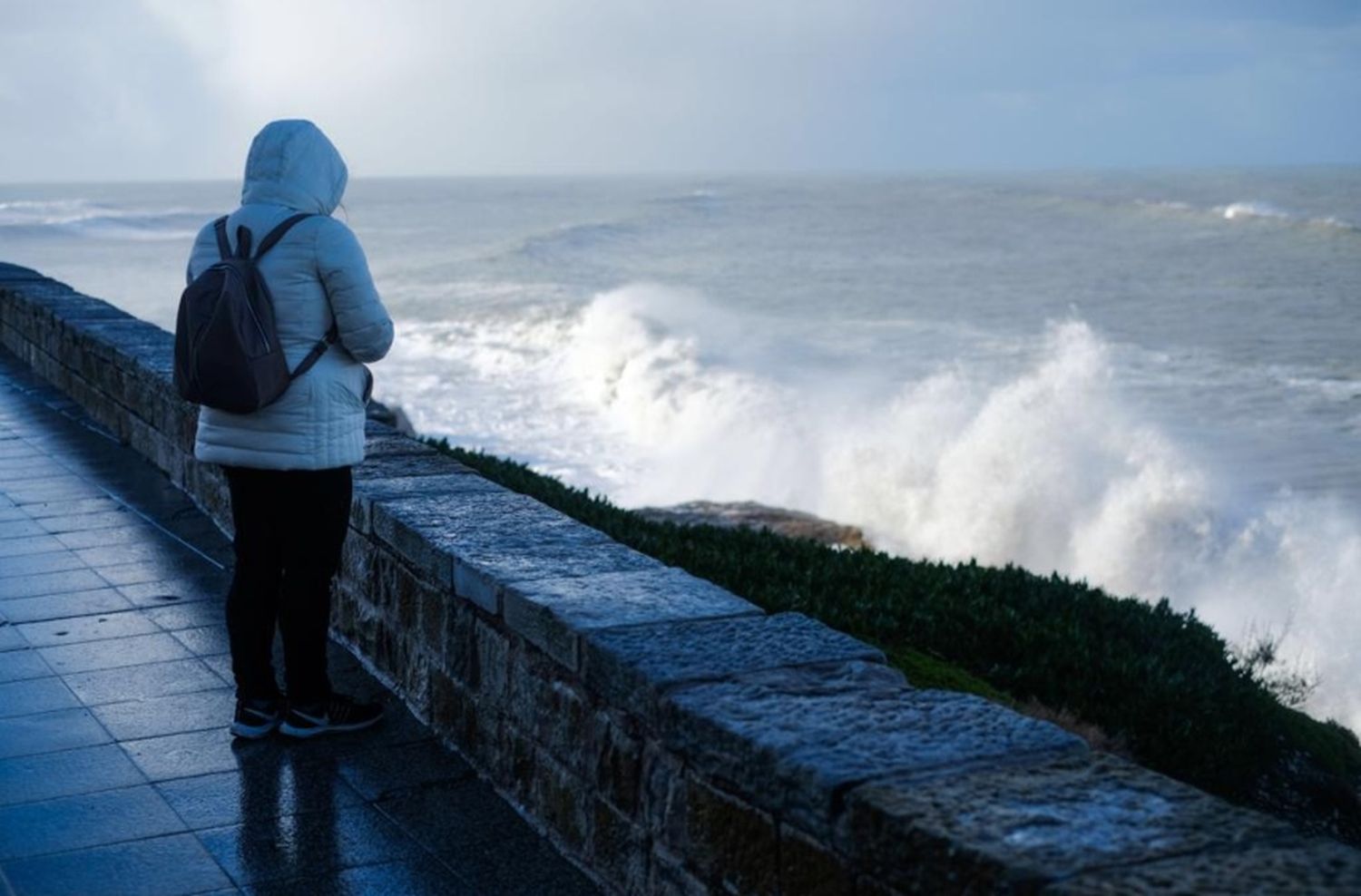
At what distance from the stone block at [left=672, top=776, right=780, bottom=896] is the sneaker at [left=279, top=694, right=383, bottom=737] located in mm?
1578

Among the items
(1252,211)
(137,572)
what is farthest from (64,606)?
(1252,211)

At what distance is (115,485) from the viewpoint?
25.6 feet

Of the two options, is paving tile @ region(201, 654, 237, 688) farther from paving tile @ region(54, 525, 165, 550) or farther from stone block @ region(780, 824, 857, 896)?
stone block @ region(780, 824, 857, 896)

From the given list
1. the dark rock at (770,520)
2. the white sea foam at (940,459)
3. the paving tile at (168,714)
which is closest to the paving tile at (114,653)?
the paving tile at (168,714)

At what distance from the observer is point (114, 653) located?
16.8 ft

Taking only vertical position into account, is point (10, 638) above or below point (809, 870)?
below

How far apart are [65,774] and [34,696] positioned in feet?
2.24

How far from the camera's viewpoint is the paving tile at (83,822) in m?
3.65

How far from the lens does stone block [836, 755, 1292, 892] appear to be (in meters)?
2.20

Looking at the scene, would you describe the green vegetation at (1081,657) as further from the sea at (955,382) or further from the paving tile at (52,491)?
the sea at (955,382)

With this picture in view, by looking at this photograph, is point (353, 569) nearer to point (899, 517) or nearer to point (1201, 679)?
point (1201, 679)

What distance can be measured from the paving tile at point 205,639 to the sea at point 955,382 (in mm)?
8105

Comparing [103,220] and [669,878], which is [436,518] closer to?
[669,878]

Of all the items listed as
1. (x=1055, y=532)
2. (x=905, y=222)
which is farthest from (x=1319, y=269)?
(x=1055, y=532)
